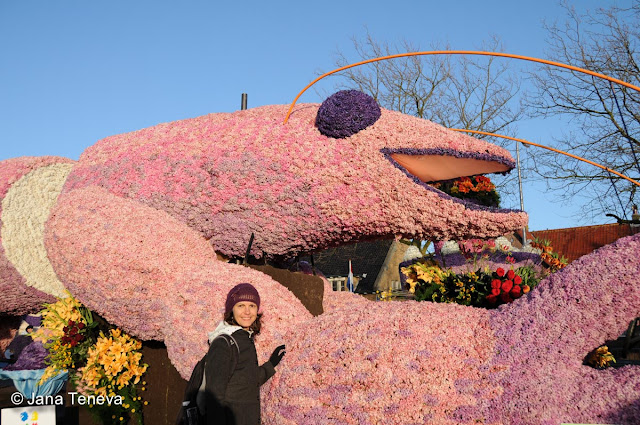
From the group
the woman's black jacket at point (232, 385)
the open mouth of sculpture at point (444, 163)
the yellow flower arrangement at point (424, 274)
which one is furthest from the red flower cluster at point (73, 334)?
the open mouth of sculpture at point (444, 163)

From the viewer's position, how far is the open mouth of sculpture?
181 inches

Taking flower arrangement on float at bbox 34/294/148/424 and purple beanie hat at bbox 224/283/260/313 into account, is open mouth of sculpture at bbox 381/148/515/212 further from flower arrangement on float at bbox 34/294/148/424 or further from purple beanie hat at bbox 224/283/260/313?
flower arrangement on float at bbox 34/294/148/424

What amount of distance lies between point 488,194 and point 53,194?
4478 millimetres

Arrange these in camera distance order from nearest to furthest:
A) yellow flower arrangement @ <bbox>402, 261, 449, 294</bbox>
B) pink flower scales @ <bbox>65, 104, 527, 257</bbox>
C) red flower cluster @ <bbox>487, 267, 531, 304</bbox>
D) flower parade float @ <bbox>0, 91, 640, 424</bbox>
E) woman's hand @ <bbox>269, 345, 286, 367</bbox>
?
flower parade float @ <bbox>0, 91, 640, 424</bbox> < woman's hand @ <bbox>269, 345, 286, 367</bbox> < pink flower scales @ <bbox>65, 104, 527, 257</bbox> < red flower cluster @ <bbox>487, 267, 531, 304</bbox> < yellow flower arrangement @ <bbox>402, 261, 449, 294</bbox>

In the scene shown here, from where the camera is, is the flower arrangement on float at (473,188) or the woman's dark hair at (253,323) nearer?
the woman's dark hair at (253,323)

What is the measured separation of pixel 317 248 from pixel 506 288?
1573 millimetres

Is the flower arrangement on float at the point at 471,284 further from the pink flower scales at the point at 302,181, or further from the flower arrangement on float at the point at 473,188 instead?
the flower arrangement on float at the point at 473,188

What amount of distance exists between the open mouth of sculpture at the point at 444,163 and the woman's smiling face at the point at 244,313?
1.68m

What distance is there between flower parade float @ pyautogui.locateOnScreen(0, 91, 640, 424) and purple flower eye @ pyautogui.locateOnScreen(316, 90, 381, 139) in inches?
0.5

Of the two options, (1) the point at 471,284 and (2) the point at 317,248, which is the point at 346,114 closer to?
(2) the point at 317,248

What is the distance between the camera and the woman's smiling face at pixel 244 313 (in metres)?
3.61

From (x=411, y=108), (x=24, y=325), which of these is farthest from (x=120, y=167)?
(x=411, y=108)

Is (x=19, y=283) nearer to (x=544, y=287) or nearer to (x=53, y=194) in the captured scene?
(x=53, y=194)

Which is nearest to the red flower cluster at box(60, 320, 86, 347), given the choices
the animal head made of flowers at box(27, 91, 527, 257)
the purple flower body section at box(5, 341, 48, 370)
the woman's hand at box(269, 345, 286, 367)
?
the animal head made of flowers at box(27, 91, 527, 257)
